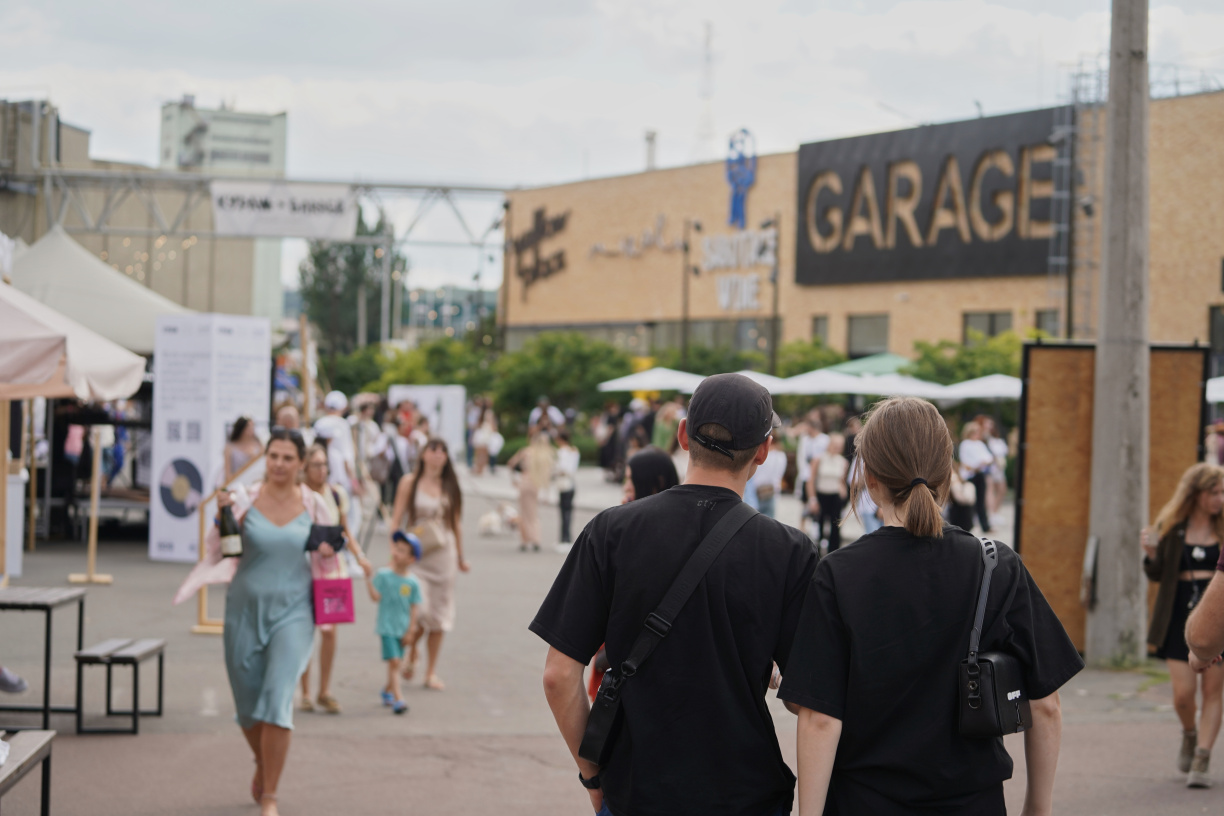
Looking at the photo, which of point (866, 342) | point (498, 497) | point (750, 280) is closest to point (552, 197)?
point (750, 280)

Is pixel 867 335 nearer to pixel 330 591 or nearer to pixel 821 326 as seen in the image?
pixel 821 326

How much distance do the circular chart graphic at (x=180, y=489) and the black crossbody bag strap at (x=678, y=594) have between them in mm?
12546

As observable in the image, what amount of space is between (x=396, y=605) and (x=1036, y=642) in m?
6.02

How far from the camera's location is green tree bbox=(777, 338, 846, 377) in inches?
1383

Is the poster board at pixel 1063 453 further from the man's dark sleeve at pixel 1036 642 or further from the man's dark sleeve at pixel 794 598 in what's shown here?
the man's dark sleeve at pixel 794 598

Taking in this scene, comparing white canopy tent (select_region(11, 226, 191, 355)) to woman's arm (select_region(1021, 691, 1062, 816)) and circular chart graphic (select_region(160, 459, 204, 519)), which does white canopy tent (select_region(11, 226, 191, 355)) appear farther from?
woman's arm (select_region(1021, 691, 1062, 816))

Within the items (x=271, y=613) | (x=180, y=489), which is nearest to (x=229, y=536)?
(x=271, y=613)

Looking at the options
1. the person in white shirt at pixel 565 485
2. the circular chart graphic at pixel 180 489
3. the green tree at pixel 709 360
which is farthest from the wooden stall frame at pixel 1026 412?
the green tree at pixel 709 360

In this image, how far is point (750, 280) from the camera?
45562mm

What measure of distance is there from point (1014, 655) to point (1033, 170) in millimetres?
35719

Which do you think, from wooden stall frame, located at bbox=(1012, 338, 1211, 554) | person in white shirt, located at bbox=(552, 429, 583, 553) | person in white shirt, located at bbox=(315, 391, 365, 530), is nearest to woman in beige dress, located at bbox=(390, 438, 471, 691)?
wooden stall frame, located at bbox=(1012, 338, 1211, 554)

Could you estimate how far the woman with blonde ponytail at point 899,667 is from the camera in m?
2.81

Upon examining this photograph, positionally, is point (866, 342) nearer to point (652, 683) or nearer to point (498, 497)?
point (498, 497)

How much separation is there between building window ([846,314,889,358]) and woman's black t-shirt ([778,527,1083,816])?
38.8m
